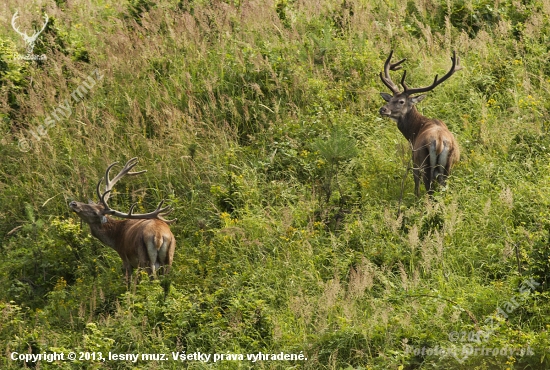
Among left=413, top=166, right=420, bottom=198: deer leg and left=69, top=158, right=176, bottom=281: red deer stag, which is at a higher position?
left=413, top=166, right=420, bottom=198: deer leg

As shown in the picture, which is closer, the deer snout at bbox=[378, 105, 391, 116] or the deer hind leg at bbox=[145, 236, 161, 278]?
the deer hind leg at bbox=[145, 236, 161, 278]

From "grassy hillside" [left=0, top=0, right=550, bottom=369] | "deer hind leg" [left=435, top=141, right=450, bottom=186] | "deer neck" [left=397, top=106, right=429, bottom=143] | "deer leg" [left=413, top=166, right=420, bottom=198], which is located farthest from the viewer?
"deer neck" [left=397, top=106, right=429, bottom=143]

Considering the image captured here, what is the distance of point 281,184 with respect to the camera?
10258 mm

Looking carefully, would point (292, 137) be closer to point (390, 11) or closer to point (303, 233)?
point (303, 233)

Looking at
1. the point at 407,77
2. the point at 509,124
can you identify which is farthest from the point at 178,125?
the point at 509,124

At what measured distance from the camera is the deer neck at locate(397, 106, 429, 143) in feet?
34.4

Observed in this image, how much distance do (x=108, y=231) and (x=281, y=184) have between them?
2072mm

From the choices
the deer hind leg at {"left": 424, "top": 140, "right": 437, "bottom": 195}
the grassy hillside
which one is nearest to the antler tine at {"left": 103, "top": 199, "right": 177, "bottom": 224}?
the grassy hillside

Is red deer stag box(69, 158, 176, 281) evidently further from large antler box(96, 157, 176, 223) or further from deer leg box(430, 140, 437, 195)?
deer leg box(430, 140, 437, 195)

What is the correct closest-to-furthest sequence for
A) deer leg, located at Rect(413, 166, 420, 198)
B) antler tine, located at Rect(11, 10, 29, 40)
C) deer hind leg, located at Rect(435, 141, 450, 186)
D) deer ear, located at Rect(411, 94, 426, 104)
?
deer hind leg, located at Rect(435, 141, 450, 186) → deer leg, located at Rect(413, 166, 420, 198) → deer ear, located at Rect(411, 94, 426, 104) → antler tine, located at Rect(11, 10, 29, 40)

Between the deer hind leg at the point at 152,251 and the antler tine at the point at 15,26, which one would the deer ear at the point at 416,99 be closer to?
the deer hind leg at the point at 152,251

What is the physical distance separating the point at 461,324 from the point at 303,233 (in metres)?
2.39

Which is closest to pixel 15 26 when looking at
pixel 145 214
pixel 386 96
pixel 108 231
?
pixel 108 231

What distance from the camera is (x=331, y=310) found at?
8062mm
